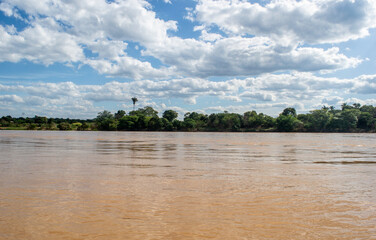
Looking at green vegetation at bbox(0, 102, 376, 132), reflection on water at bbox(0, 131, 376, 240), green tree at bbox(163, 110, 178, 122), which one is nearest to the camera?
reflection on water at bbox(0, 131, 376, 240)

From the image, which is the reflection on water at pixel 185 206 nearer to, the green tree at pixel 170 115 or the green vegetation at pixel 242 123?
the green vegetation at pixel 242 123

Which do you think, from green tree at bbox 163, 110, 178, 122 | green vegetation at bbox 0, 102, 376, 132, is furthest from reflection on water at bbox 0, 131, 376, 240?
green tree at bbox 163, 110, 178, 122

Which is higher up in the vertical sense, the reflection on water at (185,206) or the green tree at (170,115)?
the green tree at (170,115)

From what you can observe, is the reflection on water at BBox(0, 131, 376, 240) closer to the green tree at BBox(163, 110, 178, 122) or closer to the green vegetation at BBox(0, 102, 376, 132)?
the green vegetation at BBox(0, 102, 376, 132)

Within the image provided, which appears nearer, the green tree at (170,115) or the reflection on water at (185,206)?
the reflection on water at (185,206)

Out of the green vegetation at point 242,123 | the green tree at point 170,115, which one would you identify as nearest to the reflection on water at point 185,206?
the green vegetation at point 242,123

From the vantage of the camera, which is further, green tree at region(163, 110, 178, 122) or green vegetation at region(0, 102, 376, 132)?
green tree at region(163, 110, 178, 122)

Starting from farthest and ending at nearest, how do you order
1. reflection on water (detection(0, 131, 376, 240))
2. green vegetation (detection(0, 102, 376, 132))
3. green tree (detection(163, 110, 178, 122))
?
1. green tree (detection(163, 110, 178, 122))
2. green vegetation (detection(0, 102, 376, 132))
3. reflection on water (detection(0, 131, 376, 240))

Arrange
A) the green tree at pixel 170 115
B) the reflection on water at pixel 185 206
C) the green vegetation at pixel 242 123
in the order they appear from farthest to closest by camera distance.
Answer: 1. the green tree at pixel 170 115
2. the green vegetation at pixel 242 123
3. the reflection on water at pixel 185 206

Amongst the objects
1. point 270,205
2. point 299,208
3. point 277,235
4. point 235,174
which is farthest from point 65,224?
point 235,174

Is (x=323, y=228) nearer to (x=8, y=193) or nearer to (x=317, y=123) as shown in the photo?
(x=8, y=193)

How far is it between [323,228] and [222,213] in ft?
6.58

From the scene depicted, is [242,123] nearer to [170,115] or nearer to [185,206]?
[170,115]

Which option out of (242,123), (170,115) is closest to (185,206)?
(242,123)
